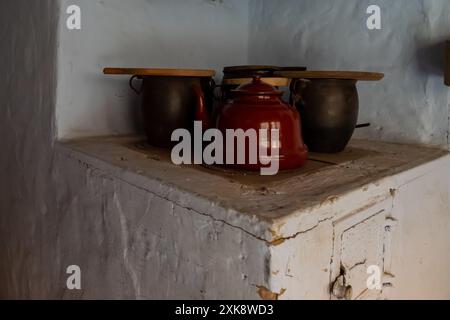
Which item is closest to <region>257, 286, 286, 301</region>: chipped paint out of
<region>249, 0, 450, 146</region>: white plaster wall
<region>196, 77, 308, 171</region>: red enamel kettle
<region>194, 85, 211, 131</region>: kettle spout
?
<region>196, 77, 308, 171</region>: red enamel kettle

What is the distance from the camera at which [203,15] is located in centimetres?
131

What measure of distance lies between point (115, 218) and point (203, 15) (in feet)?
2.60

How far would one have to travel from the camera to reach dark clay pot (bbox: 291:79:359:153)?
34.9 inches

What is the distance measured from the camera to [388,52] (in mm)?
1094

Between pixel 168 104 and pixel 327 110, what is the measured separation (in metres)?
0.36

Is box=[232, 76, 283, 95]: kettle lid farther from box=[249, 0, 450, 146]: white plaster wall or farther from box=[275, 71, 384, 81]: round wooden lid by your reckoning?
box=[249, 0, 450, 146]: white plaster wall

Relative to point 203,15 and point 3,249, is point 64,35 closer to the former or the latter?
point 203,15

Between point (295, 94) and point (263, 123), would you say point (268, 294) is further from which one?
point (295, 94)

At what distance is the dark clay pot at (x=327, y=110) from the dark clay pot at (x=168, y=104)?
0.77 ft

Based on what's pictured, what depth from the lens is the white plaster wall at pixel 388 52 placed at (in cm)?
102

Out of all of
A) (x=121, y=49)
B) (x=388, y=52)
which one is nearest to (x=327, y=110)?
(x=388, y=52)

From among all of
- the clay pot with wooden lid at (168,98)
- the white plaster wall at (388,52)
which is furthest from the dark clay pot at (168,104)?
the white plaster wall at (388,52)

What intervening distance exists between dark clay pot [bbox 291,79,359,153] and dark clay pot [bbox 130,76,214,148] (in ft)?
0.77

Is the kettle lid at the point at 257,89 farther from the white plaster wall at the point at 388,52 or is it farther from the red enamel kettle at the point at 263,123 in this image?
the white plaster wall at the point at 388,52
